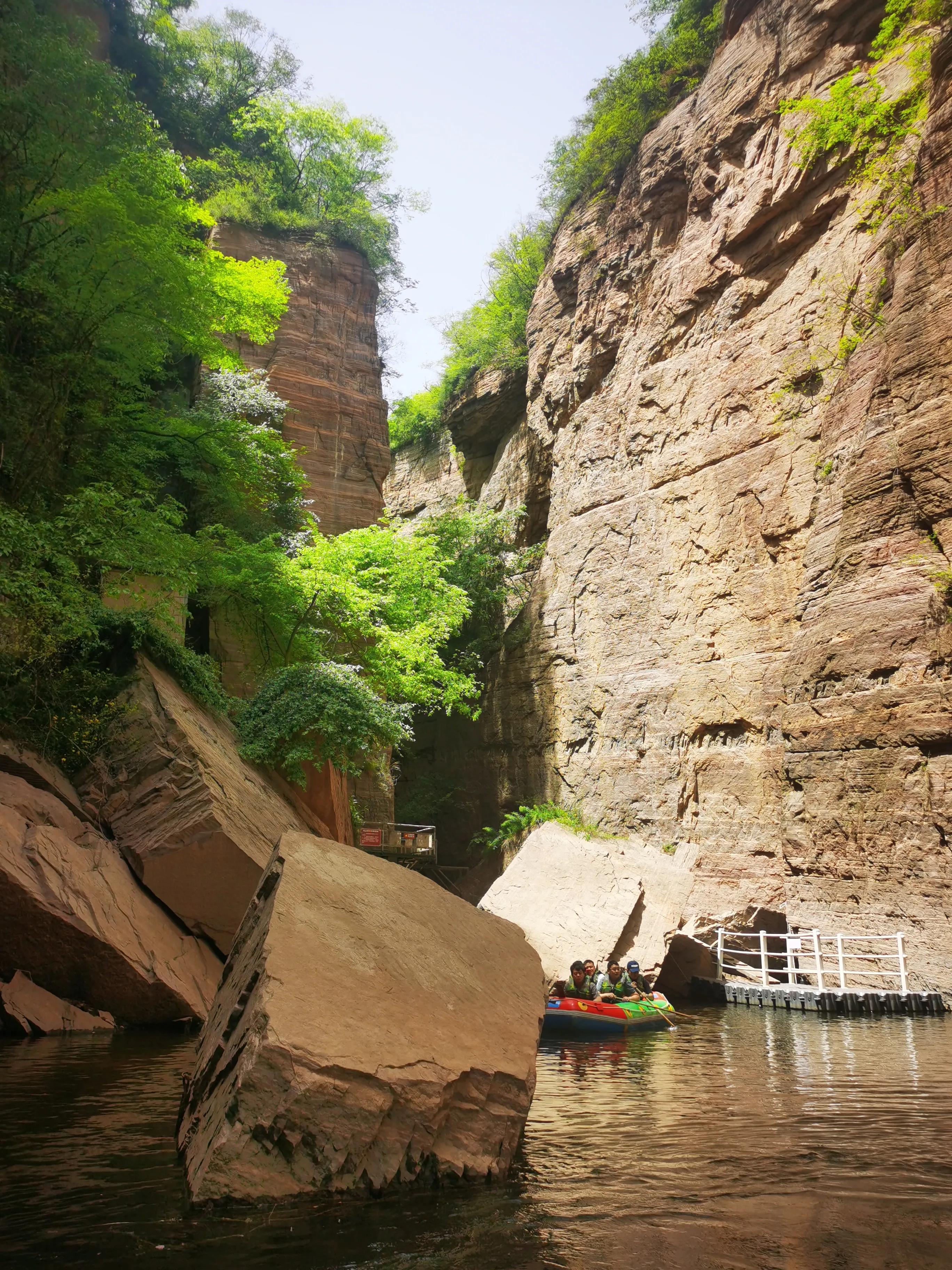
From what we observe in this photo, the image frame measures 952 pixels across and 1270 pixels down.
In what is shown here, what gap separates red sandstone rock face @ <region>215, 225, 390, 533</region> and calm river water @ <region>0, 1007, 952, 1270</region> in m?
24.5

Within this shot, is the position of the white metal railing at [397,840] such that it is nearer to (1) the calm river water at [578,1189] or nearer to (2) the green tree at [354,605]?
(2) the green tree at [354,605]

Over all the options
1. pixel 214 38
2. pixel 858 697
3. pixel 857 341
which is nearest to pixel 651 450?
pixel 857 341

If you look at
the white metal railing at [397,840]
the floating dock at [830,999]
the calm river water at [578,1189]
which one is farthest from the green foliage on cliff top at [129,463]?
the floating dock at [830,999]

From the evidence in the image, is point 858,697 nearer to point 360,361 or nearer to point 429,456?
point 360,361

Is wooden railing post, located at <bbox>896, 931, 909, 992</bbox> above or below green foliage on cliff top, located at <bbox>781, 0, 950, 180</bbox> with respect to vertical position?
below

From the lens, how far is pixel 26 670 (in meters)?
12.1

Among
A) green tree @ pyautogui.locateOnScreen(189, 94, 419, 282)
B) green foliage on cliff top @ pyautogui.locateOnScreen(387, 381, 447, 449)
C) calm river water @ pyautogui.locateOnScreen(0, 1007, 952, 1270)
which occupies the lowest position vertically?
calm river water @ pyautogui.locateOnScreen(0, 1007, 952, 1270)

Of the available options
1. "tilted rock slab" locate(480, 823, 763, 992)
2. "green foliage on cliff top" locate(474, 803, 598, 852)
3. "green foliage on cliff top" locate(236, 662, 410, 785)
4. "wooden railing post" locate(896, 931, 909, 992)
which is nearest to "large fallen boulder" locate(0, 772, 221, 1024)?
"green foliage on cliff top" locate(236, 662, 410, 785)

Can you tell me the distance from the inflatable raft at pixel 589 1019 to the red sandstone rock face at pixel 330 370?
20550 millimetres

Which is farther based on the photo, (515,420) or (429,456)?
(429,456)

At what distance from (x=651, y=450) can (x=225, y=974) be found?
20.3m

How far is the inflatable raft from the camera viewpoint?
12500 millimetres

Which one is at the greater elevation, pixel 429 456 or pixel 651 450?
pixel 429 456

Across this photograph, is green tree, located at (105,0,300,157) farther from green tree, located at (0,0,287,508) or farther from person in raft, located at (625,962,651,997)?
person in raft, located at (625,962,651,997)
